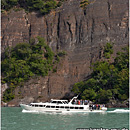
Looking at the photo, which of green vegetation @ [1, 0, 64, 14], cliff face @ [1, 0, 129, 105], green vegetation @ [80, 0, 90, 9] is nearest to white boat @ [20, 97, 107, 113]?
cliff face @ [1, 0, 129, 105]

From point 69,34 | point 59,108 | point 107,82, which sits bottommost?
point 59,108

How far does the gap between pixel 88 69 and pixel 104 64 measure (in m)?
7.03

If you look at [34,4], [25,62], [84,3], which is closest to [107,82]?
[25,62]

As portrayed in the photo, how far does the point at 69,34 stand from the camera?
88.2m

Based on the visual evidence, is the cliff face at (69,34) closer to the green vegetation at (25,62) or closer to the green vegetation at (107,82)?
the green vegetation at (25,62)

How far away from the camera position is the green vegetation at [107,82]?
68000 millimetres

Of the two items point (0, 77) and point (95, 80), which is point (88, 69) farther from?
point (0, 77)

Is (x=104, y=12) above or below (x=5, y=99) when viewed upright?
above

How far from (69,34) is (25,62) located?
16184mm

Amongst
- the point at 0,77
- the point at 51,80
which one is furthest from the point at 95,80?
the point at 0,77

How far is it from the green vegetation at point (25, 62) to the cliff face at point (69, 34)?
1.90 metres

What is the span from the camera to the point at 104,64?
74500mm

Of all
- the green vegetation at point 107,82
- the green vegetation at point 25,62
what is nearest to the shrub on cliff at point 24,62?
the green vegetation at point 25,62

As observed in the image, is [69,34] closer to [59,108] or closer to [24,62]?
[24,62]
